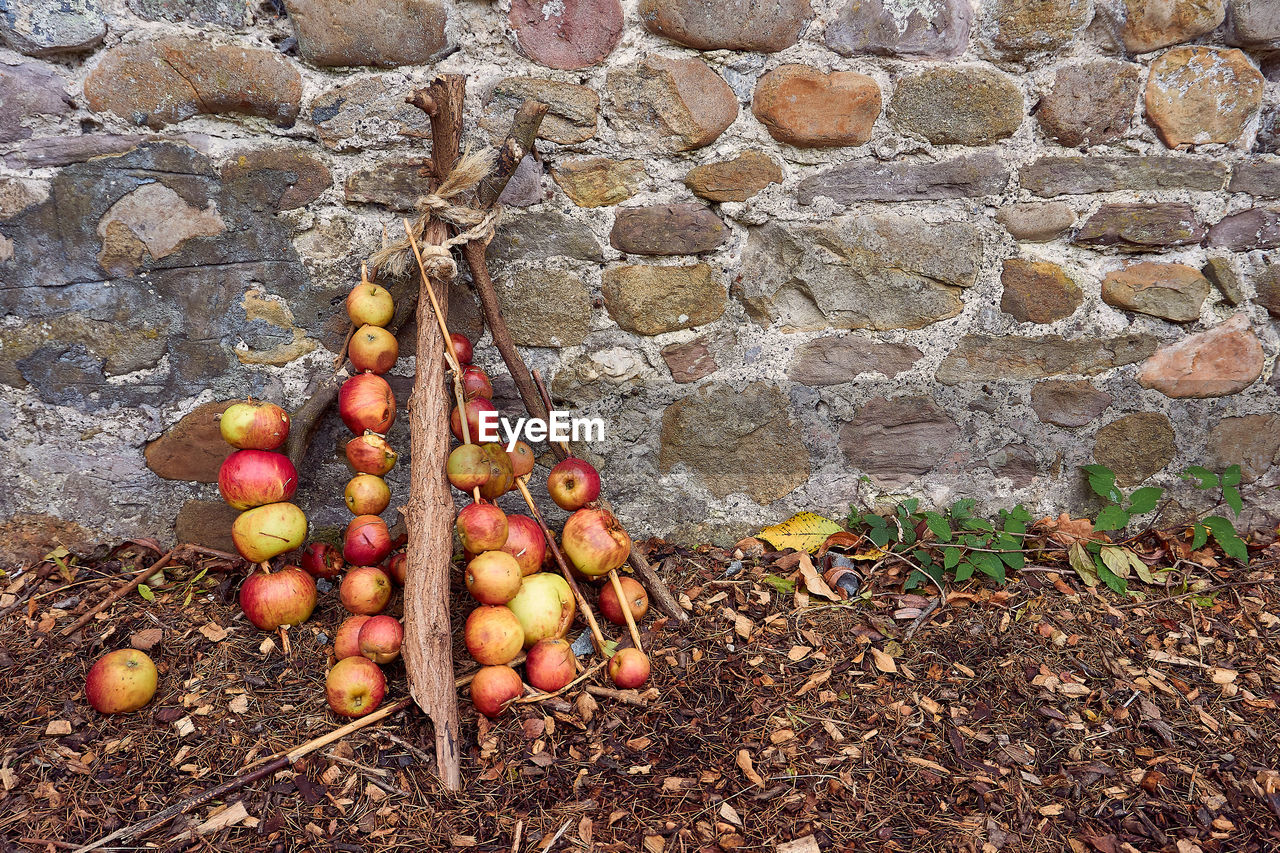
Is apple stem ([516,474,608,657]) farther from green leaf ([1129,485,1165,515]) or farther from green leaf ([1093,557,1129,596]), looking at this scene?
green leaf ([1129,485,1165,515])

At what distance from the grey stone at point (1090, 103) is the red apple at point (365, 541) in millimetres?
1911

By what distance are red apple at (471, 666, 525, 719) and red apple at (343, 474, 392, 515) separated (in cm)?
48

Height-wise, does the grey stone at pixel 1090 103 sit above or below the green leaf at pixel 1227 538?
Answer: above

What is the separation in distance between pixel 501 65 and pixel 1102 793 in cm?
204

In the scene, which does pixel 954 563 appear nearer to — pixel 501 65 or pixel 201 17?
pixel 501 65

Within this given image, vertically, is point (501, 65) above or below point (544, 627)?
above

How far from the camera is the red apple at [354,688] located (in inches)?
62.3

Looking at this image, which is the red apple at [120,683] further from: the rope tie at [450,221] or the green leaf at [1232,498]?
the green leaf at [1232,498]

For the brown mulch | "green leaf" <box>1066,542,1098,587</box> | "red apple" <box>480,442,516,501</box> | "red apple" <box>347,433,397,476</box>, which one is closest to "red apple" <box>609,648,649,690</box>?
the brown mulch

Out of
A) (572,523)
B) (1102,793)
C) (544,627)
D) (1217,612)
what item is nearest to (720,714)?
(544,627)

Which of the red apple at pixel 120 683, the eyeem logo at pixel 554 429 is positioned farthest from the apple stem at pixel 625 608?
the red apple at pixel 120 683

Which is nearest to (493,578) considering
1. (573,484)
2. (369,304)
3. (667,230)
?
(573,484)

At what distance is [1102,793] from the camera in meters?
1.54

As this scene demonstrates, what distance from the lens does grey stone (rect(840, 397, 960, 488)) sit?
2.15 metres
